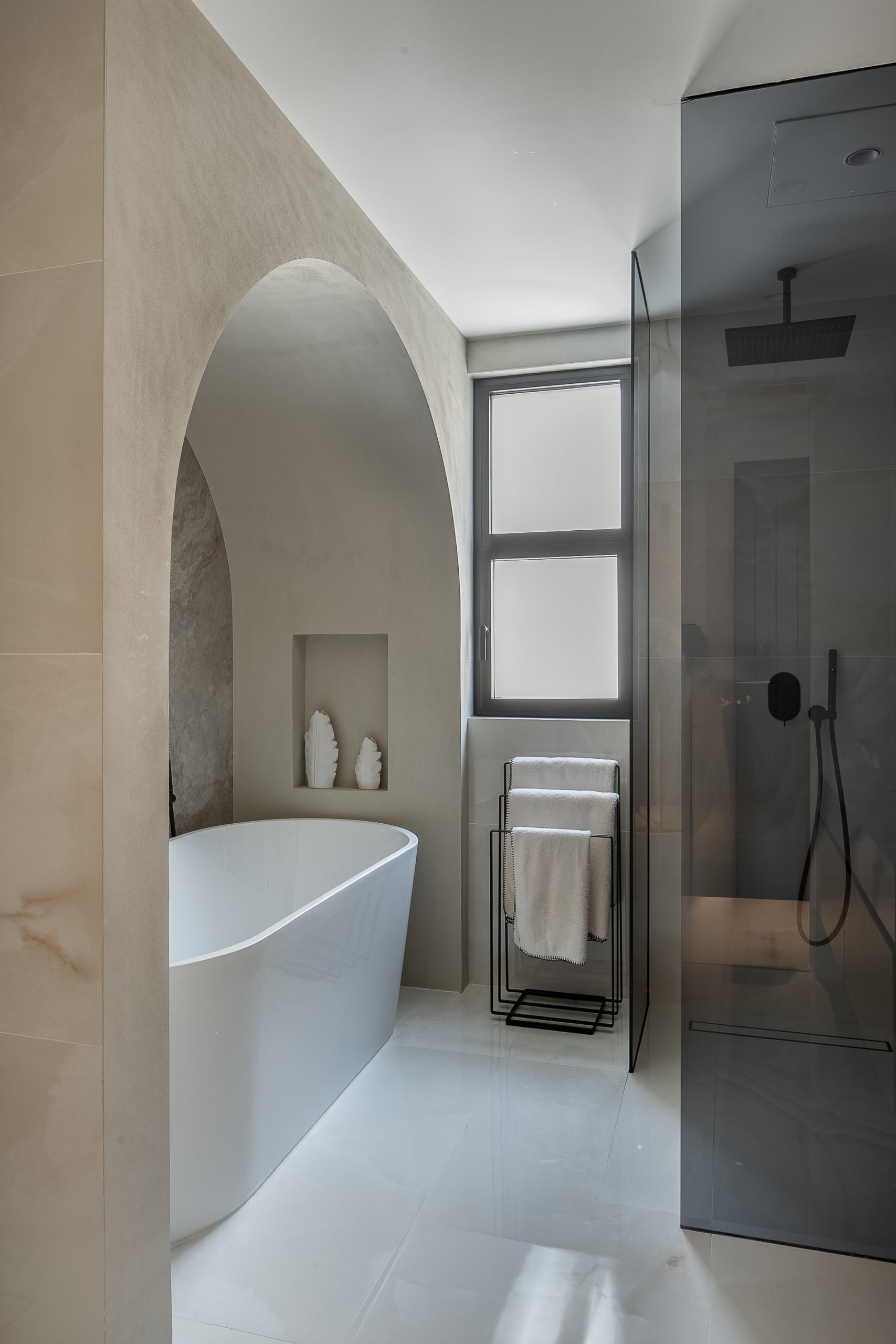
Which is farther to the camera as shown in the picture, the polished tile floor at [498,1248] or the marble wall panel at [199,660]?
the marble wall panel at [199,660]

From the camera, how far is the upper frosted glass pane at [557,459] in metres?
3.61

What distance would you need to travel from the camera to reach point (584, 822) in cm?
325

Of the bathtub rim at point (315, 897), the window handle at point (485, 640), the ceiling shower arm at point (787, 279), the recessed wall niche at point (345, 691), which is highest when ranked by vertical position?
the ceiling shower arm at point (787, 279)

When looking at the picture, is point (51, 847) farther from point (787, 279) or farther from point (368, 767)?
point (368, 767)

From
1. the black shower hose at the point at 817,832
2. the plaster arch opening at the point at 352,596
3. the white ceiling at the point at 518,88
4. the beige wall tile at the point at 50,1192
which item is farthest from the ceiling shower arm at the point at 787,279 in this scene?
the beige wall tile at the point at 50,1192

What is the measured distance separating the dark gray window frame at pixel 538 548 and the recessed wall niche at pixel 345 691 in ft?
1.31

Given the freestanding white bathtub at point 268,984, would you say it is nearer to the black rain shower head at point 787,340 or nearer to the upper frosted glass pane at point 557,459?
the upper frosted glass pane at point 557,459

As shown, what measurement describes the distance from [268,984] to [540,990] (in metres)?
1.64

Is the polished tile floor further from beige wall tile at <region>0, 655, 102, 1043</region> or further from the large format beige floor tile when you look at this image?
beige wall tile at <region>0, 655, 102, 1043</region>

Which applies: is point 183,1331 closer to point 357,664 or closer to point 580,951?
point 580,951

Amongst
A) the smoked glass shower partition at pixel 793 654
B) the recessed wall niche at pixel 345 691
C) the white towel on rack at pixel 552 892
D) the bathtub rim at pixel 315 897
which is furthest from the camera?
the recessed wall niche at pixel 345 691

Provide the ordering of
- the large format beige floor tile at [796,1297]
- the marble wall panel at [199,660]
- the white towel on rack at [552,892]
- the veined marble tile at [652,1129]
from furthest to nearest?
the marble wall panel at [199,660] → the white towel on rack at [552,892] → the veined marble tile at [652,1129] → the large format beige floor tile at [796,1297]

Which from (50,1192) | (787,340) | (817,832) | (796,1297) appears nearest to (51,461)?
(50,1192)

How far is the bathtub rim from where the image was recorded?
2045mm
